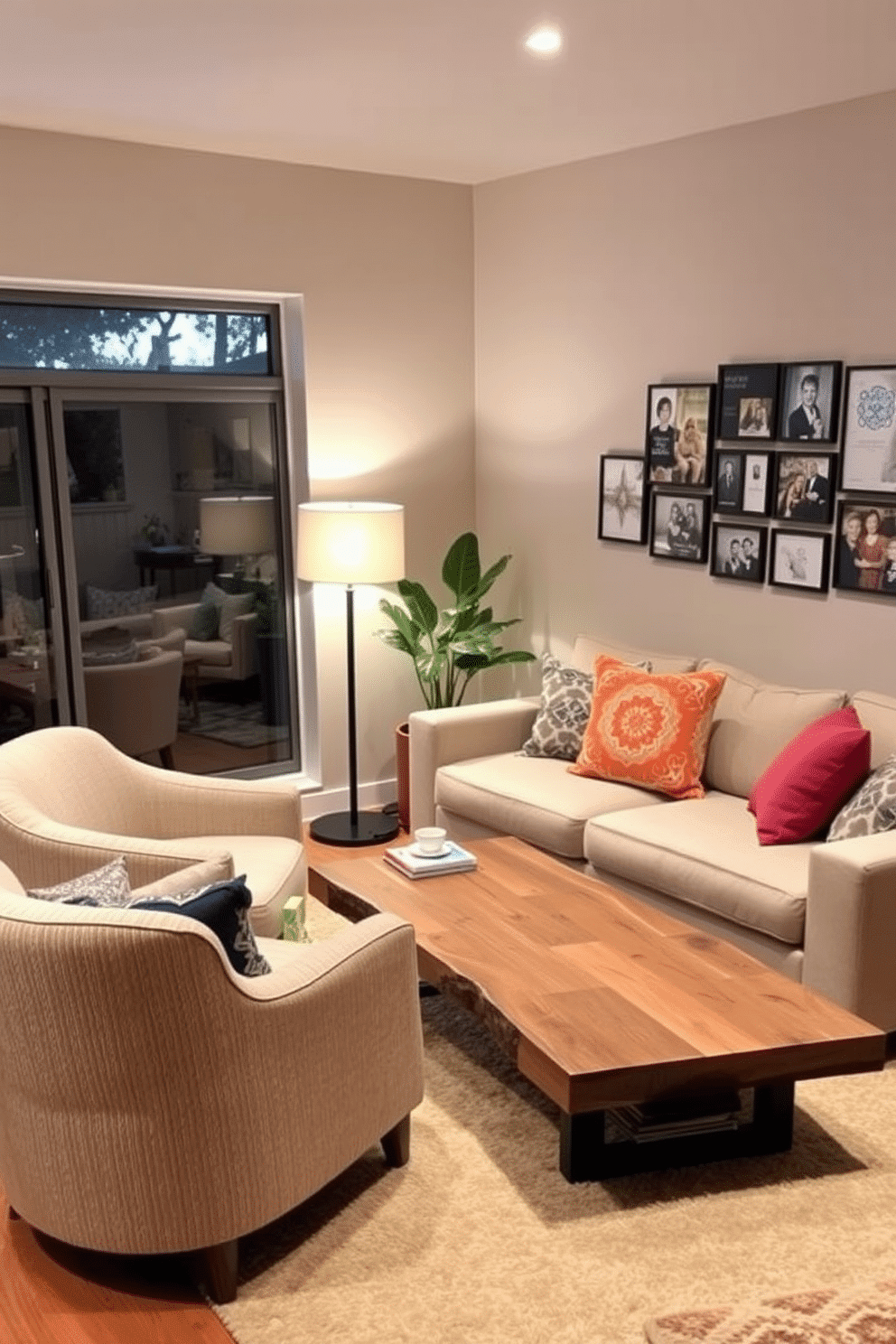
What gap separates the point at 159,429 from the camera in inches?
198

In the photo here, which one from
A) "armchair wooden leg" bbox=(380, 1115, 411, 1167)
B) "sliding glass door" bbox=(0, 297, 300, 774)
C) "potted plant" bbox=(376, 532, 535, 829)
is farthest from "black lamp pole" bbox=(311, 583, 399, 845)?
"armchair wooden leg" bbox=(380, 1115, 411, 1167)

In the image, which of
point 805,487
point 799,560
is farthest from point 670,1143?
point 805,487

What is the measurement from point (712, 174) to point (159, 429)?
2.25m

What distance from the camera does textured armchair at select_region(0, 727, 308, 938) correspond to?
130 inches

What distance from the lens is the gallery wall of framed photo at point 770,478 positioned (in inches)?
160

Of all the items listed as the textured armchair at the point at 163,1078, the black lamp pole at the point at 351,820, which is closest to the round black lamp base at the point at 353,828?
the black lamp pole at the point at 351,820

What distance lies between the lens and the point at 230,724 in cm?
549

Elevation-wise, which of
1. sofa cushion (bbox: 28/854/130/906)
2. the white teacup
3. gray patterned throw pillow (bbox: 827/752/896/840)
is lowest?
the white teacup

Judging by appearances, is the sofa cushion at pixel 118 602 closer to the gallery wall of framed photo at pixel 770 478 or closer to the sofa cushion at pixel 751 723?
the gallery wall of framed photo at pixel 770 478

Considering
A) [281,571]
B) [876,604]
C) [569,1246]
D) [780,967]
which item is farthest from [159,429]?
[569,1246]

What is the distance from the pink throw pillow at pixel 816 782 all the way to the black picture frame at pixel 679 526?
113 cm

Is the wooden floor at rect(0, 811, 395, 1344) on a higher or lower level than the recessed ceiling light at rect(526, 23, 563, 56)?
lower

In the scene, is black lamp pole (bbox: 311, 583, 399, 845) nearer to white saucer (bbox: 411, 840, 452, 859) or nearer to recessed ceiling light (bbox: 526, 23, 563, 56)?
white saucer (bbox: 411, 840, 452, 859)

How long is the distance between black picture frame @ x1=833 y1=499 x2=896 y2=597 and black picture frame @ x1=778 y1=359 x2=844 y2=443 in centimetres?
25
